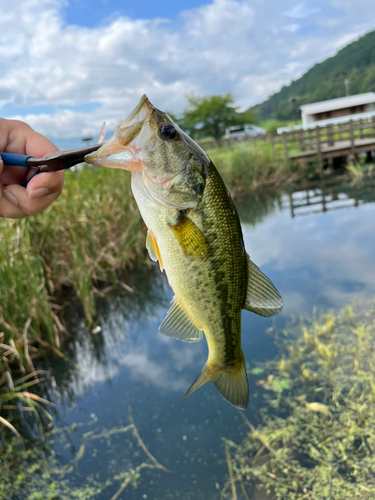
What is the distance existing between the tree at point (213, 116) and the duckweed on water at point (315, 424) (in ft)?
213

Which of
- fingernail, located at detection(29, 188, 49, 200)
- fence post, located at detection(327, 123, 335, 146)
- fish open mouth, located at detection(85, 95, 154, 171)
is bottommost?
fingernail, located at detection(29, 188, 49, 200)

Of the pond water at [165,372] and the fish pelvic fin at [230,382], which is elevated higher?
the fish pelvic fin at [230,382]

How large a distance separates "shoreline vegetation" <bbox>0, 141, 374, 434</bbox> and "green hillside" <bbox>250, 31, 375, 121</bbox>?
92376mm

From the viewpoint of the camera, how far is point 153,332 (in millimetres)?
6227

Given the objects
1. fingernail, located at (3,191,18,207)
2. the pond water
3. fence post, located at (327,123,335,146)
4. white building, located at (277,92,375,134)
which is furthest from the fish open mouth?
white building, located at (277,92,375,134)

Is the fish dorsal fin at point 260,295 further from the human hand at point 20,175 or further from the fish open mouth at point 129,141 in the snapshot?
the human hand at point 20,175

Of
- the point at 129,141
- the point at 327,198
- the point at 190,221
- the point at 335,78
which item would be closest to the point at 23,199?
the point at 129,141

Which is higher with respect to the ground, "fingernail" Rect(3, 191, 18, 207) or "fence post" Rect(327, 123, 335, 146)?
"fence post" Rect(327, 123, 335, 146)

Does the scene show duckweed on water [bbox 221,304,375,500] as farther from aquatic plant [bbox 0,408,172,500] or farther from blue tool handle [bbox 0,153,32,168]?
blue tool handle [bbox 0,153,32,168]

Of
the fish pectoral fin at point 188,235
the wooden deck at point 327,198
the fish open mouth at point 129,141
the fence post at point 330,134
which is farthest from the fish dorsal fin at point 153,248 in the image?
the fence post at point 330,134

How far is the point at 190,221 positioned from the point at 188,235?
0.05 meters

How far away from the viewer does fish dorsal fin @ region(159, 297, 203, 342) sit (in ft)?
4.34

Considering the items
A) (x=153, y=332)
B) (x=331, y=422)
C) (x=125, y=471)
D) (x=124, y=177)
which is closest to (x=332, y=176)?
(x=124, y=177)

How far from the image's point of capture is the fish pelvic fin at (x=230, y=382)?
4.03ft
